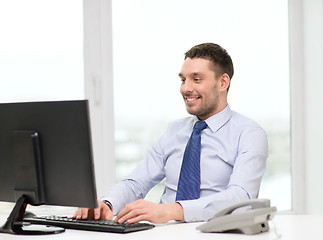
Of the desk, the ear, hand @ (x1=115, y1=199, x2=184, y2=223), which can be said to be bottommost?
the desk

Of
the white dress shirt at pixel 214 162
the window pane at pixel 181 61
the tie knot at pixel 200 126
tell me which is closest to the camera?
the white dress shirt at pixel 214 162

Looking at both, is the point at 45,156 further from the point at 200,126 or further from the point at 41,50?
the point at 41,50

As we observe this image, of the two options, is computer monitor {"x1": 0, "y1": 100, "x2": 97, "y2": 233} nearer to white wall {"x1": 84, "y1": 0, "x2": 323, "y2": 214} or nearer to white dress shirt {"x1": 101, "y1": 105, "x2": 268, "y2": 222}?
white dress shirt {"x1": 101, "y1": 105, "x2": 268, "y2": 222}

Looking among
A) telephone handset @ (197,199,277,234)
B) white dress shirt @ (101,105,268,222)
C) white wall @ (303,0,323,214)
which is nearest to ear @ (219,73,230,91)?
white dress shirt @ (101,105,268,222)

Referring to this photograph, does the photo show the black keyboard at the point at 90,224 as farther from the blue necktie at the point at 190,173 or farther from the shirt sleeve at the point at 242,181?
the blue necktie at the point at 190,173

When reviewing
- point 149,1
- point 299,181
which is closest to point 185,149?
point 149,1

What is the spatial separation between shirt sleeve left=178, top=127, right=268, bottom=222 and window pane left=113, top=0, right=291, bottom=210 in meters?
1.30

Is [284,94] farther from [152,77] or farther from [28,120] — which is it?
[28,120]

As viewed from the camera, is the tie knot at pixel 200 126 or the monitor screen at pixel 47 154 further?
the tie knot at pixel 200 126

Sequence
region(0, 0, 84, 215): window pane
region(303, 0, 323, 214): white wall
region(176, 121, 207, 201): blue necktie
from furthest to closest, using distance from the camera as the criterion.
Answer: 1. region(303, 0, 323, 214): white wall
2. region(0, 0, 84, 215): window pane
3. region(176, 121, 207, 201): blue necktie

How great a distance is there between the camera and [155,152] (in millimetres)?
2443

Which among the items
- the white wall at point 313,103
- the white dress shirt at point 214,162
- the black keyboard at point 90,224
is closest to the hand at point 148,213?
the black keyboard at point 90,224

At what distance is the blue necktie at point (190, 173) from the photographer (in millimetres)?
2189

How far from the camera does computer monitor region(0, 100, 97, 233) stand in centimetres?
154
